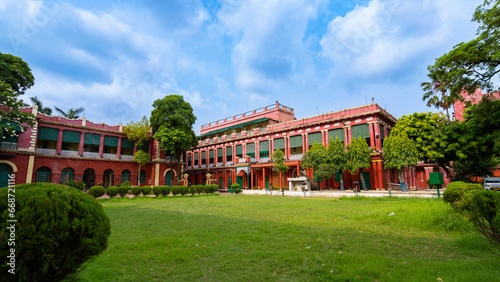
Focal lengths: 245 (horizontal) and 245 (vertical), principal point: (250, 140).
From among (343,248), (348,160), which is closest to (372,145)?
(348,160)

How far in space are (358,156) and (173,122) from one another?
69.8ft

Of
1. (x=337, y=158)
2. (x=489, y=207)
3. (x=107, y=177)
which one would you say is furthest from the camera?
(x=107, y=177)

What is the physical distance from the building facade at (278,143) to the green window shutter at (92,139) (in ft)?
53.4

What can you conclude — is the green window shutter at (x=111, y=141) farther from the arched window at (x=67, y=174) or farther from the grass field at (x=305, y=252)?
the grass field at (x=305, y=252)

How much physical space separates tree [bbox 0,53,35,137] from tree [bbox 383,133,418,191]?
29672mm

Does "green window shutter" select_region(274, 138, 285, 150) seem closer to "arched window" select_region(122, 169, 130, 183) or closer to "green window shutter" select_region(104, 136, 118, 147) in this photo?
"arched window" select_region(122, 169, 130, 183)

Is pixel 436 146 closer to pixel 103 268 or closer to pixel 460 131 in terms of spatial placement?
pixel 460 131

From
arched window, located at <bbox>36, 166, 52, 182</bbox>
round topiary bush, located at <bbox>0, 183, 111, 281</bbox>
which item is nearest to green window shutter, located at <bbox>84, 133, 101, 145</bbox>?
arched window, located at <bbox>36, 166, 52, 182</bbox>

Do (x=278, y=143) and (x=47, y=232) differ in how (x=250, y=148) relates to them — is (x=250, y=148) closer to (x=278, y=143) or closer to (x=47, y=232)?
(x=278, y=143)

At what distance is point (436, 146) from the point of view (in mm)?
18266

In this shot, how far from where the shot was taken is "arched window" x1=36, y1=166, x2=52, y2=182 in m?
26.5

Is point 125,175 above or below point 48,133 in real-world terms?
below

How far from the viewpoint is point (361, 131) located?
2525 cm

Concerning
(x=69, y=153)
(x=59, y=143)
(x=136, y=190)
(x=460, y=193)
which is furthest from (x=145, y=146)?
(x=460, y=193)
